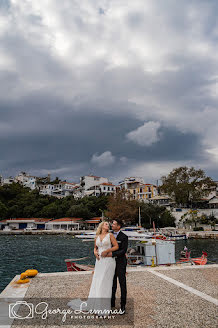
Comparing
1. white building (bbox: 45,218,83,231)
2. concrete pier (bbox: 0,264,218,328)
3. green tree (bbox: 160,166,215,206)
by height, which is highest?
green tree (bbox: 160,166,215,206)

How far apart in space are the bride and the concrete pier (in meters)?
0.37

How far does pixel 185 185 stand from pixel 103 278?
65853mm

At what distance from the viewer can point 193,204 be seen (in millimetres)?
75000

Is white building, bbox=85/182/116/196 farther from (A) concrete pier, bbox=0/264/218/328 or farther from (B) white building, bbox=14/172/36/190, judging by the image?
(A) concrete pier, bbox=0/264/218/328

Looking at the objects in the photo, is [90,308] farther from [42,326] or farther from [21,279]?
[21,279]

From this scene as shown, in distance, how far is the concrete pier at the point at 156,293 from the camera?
4.92 metres

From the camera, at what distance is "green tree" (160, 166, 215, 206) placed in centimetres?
6731

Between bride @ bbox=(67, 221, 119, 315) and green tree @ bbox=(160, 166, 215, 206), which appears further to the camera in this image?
green tree @ bbox=(160, 166, 215, 206)

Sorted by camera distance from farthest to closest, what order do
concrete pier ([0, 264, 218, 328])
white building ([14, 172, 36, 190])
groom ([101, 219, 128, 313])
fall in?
white building ([14, 172, 36, 190]), groom ([101, 219, 128, 313]), concrete pier ([0, 264, 218, 328])

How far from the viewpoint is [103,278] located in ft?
17.3

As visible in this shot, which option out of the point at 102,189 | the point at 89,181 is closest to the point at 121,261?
the point at 102,189

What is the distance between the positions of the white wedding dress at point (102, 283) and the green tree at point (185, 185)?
2565 inches

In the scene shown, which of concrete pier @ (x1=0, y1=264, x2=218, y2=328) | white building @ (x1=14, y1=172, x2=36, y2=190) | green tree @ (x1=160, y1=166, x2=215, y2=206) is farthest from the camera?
white building @ (x1=14, y1=172, x2=36, y2=190)

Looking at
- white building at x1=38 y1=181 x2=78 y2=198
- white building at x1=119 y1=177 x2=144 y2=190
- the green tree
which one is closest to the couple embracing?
the green tree
